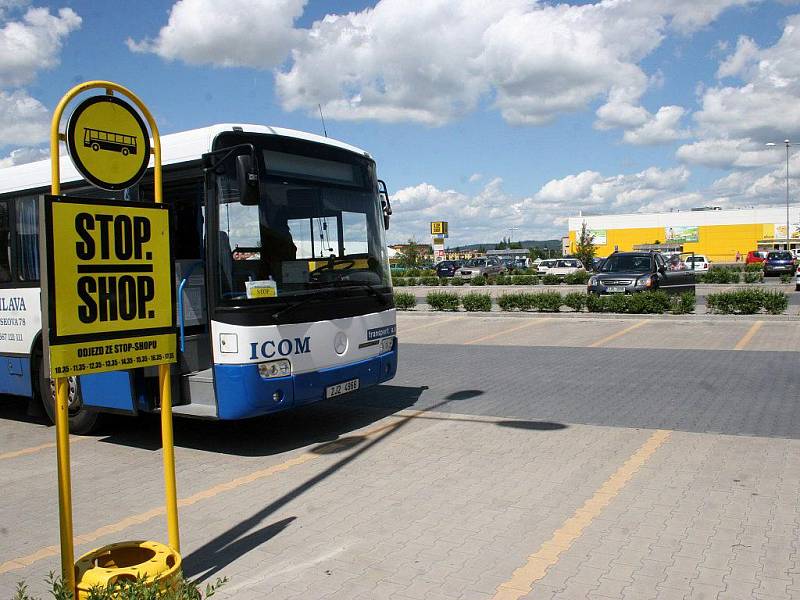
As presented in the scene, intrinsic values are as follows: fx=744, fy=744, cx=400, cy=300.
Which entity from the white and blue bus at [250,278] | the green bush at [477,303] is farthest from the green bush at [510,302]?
the white and blue bus at [250,278]

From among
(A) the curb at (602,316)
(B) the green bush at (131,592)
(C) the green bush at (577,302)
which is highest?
(C) the green bush at (577,302)

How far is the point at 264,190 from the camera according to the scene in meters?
6.81

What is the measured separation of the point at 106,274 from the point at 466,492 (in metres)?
3.29

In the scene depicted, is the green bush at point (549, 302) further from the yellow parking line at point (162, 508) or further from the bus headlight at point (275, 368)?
the bus headlight at point (275, 368)

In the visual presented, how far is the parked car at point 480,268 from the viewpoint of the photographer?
170 feet

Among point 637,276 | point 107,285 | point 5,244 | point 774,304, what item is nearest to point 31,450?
point 5,244

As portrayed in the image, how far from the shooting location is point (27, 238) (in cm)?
836

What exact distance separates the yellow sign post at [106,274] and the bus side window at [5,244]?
17.5ft

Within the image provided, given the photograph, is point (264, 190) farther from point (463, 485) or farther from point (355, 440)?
point (463, 485)

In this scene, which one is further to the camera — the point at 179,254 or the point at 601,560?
the point at 179,254

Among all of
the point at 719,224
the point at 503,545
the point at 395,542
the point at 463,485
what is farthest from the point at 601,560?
the point at 719,224

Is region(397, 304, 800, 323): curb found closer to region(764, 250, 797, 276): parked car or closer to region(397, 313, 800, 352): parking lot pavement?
region(397, 313, 800, 352): parking lot pavement

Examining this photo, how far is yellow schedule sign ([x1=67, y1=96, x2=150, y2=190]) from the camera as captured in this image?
12.6 feet

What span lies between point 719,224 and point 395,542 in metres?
99.2
